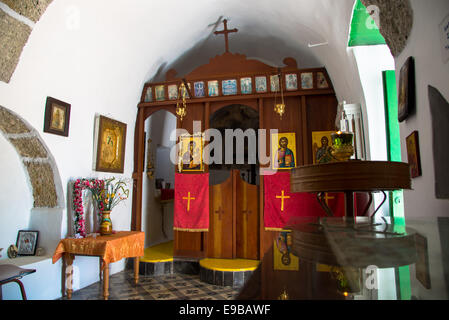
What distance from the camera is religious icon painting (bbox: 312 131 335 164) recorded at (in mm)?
4957

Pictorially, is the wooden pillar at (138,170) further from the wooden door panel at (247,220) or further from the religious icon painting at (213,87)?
the wooden door panel at (247,220)

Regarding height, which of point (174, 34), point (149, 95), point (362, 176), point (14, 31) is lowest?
point (362, 176)

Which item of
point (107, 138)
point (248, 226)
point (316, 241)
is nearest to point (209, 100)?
point (107, 138)

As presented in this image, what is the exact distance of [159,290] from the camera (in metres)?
4.15

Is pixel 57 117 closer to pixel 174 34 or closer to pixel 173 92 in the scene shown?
pixel 173 92

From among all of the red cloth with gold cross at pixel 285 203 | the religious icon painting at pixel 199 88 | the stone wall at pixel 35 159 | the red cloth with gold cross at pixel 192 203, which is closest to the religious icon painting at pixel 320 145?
the red cloth with gold cross at pixel 285 203

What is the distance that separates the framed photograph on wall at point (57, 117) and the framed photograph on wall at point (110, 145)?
2.10ft

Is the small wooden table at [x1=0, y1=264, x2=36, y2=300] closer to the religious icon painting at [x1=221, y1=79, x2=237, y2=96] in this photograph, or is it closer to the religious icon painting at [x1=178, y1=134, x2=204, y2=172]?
the religious icon painting at [x1=178, y1=134, x2=204, y2=172]

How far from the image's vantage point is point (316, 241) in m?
1.01

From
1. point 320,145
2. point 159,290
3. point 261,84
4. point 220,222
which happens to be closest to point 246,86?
point 261,84

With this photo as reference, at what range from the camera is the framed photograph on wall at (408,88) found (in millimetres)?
2107

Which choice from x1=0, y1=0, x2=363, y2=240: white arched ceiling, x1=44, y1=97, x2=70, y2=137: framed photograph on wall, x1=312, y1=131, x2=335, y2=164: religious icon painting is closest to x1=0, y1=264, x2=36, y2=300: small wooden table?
x1=0, y1=0, x2=363, y2=240: white arched ceiling

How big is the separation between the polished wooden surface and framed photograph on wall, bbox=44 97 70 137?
11.9 feet

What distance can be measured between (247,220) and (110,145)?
2.81m
